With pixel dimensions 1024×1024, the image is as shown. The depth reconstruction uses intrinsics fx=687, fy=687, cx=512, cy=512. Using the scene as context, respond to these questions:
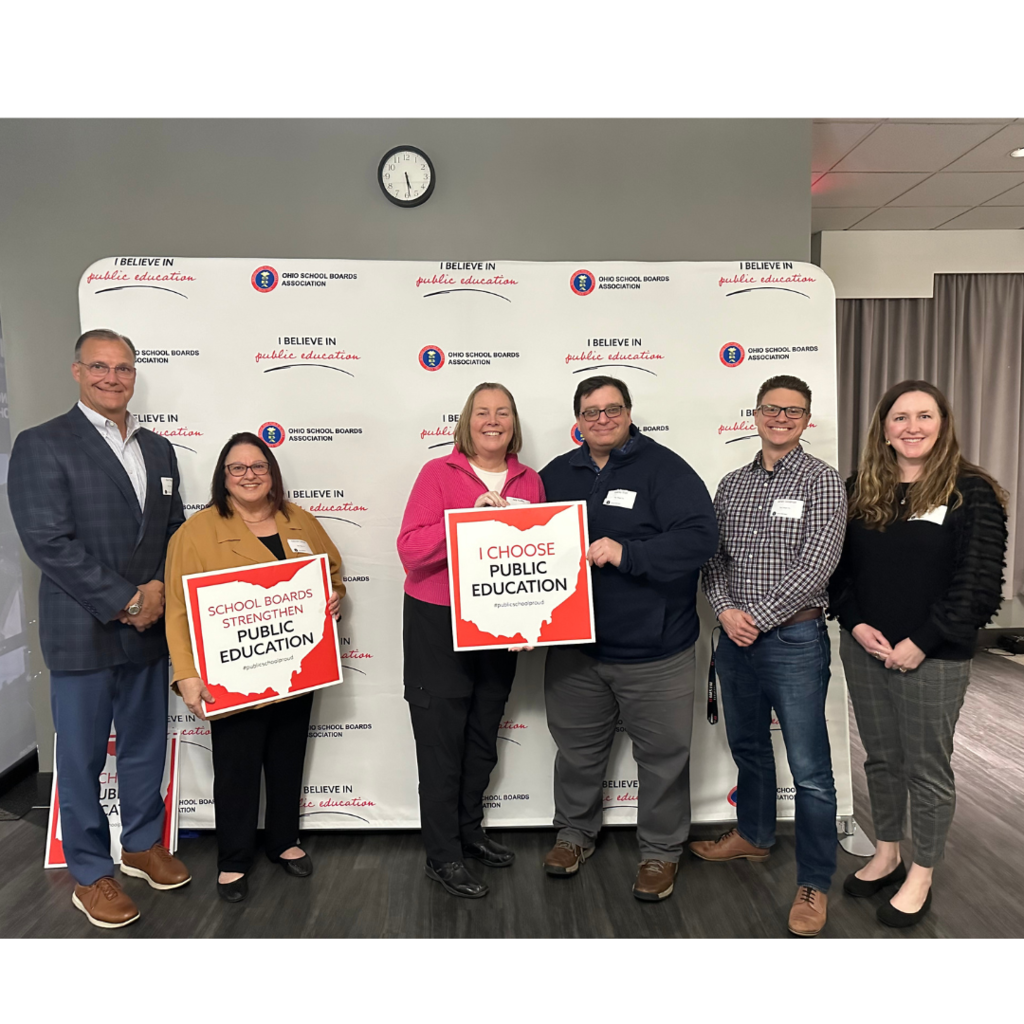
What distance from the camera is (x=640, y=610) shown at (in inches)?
89.3

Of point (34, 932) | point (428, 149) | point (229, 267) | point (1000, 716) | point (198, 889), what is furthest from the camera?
point (1000, 716)

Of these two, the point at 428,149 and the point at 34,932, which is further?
the point at 428,149

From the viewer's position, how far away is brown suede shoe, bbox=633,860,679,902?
2295 mm

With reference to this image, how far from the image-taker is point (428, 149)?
113 inches

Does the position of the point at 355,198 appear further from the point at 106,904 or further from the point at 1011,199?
the point at 1011,199

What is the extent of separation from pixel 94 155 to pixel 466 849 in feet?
10.3

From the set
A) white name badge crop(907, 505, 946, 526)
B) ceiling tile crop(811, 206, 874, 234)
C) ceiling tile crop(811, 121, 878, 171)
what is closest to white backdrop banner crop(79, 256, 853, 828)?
white name badge crop(907, 505, 946, 526)

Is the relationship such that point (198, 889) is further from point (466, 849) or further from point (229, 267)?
point (229, 267)

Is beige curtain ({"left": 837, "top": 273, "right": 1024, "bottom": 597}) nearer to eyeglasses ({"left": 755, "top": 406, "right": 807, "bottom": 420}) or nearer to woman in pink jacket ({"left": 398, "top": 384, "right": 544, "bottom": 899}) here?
eyeglasses ({"left": 755, "top": 406, "right": 807, "bottom": 420})

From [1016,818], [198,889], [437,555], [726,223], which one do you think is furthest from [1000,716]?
[198,889]

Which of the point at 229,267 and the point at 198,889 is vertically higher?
Answer: the point at 229,267

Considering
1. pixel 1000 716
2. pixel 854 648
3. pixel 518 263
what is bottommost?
pixel 1000 716

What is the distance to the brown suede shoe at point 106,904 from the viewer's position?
220cm

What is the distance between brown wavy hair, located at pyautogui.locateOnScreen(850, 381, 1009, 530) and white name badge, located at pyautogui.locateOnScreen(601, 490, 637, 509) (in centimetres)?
72
